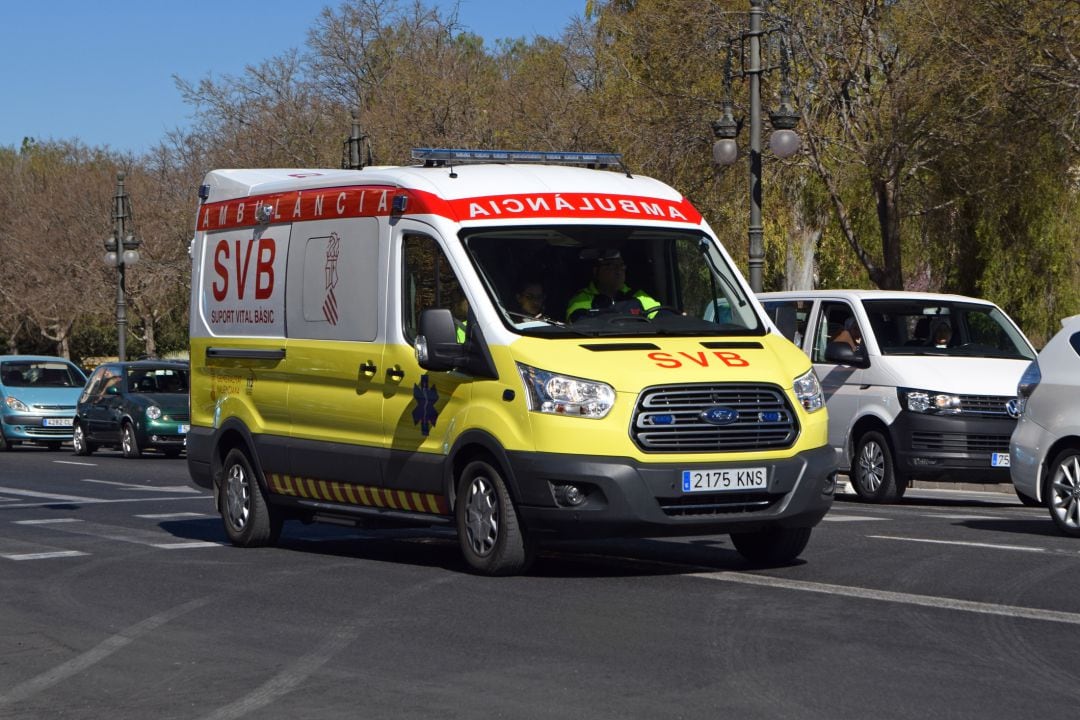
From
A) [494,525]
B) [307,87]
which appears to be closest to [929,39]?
[494,525]

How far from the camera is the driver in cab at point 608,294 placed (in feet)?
36.0

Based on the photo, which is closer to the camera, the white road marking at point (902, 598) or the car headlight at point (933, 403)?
the white road marking at point (902, 598)

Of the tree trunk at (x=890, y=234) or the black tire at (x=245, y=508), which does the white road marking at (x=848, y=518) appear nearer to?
the black tire at (x=245, y=508)

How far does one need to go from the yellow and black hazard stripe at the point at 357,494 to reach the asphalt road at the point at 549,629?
406 mm

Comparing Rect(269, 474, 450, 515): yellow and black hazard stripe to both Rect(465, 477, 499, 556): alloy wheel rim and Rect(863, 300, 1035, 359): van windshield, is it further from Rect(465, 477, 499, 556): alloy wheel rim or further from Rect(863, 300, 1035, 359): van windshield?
Rect(863, 300, 1035, 359): van windshield

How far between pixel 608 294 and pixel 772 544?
5.96ft

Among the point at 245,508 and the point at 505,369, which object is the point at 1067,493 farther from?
the point at 245,508

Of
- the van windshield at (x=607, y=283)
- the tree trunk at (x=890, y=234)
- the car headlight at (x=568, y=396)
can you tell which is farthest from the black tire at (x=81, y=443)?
the car headlight at (x=568, y=396)

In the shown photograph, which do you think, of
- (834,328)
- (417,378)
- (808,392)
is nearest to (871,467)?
(834,328)

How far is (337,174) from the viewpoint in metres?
12.5

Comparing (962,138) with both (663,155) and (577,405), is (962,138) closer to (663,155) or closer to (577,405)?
(663,155)

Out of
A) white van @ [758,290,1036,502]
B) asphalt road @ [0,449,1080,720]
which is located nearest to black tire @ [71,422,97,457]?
white van @ [758,290,1036,502]

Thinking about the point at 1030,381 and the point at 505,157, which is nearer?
the point at 505,157

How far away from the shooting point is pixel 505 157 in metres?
12.3
